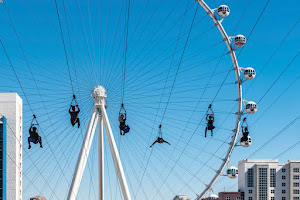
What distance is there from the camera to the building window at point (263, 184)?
5084 inches

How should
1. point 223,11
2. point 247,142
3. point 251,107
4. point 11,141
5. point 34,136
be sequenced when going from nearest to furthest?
point 34,136 < point 251,107 < point 247,142 < point 223,11 < point 11,141

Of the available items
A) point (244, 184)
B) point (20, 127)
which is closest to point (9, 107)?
point (20, 127)

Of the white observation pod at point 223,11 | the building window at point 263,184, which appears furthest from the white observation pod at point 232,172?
the building window at point 263,184

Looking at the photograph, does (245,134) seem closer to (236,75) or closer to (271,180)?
(236,75)

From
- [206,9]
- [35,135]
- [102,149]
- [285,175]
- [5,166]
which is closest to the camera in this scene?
[35,135]

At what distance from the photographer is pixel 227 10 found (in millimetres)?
45469

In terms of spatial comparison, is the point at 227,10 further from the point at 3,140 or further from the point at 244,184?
the point at 244,184

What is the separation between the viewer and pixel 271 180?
426ft

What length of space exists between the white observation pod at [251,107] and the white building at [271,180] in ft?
281

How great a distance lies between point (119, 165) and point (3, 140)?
6730 centimetres

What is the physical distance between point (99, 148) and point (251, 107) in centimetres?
967

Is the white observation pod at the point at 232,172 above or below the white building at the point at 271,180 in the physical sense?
above

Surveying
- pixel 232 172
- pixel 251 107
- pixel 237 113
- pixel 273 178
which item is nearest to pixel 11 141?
pixel 273 178

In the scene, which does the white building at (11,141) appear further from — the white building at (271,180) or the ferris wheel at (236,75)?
the ferris wheel at (236,75)
